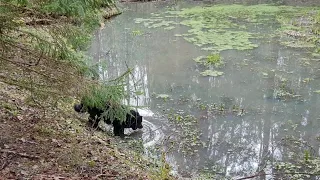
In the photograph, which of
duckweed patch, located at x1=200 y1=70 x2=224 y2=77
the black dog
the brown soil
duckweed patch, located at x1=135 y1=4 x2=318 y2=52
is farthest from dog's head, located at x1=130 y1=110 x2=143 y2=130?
duckweed patch, located at x1=135 y1=4 x2=318 y2=52

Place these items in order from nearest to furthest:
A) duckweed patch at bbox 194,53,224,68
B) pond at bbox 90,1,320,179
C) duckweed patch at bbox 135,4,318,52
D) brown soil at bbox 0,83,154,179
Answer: brown soil at bbox 0,83,154,179
pond at bbox 90,1,320,179
duckweed patch at bbox 194,53,224,68
duckweed patch at bbox 135,4,318,52

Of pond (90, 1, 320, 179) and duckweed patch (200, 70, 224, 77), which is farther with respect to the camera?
duckweed patch (200, 70, 224, 77)

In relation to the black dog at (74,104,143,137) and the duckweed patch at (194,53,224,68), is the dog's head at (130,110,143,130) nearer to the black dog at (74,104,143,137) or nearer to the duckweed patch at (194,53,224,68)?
the black dog at (74,104,143,137)

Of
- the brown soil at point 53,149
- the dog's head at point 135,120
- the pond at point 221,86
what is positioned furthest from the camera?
the dog's head at point 135,120

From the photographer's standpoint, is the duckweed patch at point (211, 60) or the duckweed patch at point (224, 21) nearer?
the duckweed patch at point (211, 60)

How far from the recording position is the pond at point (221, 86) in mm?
6574

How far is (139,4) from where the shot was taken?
83.7ft

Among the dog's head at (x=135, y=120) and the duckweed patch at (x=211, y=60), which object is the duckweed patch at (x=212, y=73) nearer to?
the duckweed patch at (x=211, y=60)

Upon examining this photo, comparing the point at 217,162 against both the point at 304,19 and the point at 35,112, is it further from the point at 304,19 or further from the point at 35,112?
the point at 304,19

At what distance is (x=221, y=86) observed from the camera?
994cm

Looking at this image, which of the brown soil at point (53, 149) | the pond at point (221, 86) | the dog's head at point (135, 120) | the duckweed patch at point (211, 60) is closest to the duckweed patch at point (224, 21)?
the pond at point (221, 86)

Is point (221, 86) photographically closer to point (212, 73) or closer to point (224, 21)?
point (212, 73)

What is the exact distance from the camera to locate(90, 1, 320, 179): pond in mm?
6574

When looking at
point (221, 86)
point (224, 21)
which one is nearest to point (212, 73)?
point (221, 86)
